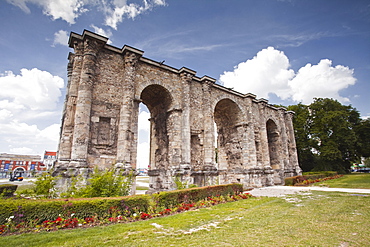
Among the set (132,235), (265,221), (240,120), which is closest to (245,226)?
(265,221)

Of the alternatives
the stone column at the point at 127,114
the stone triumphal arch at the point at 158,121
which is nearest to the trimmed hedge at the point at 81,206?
the stone triumphal arch at the point at 158,121

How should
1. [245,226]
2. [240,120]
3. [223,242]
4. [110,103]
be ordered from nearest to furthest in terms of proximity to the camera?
[223,242], [245,226], [110,103], [240,120]

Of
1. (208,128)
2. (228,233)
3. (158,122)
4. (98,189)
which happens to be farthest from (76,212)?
(208,128)

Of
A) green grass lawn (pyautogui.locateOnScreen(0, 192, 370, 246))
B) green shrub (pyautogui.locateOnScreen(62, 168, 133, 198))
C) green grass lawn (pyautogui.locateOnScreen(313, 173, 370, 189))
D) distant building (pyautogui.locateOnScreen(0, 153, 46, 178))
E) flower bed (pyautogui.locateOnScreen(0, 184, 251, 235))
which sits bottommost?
green grass lawn (pyautogui.locateOnScreen(313, 173, 370, 189))

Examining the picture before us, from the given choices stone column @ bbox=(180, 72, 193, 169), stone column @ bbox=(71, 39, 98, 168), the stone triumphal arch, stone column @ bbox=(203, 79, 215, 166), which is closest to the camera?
stone column @ bbox=(71, 39, 98, 168)

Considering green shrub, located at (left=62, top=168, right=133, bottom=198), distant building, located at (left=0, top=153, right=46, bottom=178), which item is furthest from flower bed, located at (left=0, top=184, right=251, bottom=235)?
distant building, located at (left=0, top=153, right=46, bottom=178)

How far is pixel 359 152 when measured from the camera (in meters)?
29.6

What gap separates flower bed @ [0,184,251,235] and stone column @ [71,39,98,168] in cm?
365

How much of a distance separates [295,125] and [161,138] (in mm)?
24380

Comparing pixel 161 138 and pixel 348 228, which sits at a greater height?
pixel 161 138

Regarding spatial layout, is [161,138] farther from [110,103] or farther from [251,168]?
[251,168]

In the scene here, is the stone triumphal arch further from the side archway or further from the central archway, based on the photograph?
the side archway

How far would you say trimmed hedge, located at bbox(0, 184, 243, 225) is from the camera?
193 inches

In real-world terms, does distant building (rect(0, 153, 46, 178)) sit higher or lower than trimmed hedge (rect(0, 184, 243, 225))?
higher
